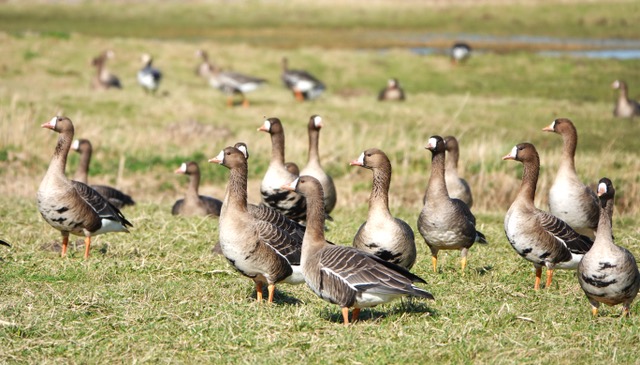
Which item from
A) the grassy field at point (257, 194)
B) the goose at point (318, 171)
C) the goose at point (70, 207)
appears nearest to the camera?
the grassy field at point (257, 194)

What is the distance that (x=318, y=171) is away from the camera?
14.8 meters

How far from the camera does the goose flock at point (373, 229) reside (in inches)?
338

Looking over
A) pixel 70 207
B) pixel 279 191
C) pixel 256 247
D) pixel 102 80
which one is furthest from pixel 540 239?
pixel 102 80

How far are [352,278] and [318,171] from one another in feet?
21.6

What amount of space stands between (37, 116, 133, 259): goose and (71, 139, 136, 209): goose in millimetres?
2959

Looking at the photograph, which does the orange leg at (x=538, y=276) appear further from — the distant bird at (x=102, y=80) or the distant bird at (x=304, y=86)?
the distant bird at (x=102, y=80)

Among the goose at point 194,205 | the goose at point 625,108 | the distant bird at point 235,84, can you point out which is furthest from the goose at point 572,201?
the distant bird at point 235,84

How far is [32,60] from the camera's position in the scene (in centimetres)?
3447

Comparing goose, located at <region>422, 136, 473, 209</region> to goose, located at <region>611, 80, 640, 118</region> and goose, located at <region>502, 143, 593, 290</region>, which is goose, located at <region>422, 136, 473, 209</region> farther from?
goose, located at <region>611, 80, 640, 118</region>

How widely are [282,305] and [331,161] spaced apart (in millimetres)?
10924

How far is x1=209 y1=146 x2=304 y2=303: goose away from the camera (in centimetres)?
941

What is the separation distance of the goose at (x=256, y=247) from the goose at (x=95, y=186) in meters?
6.05

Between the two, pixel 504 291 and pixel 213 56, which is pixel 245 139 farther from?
pixel 213 56

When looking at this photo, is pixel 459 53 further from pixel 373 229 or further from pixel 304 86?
pixel 373 229
